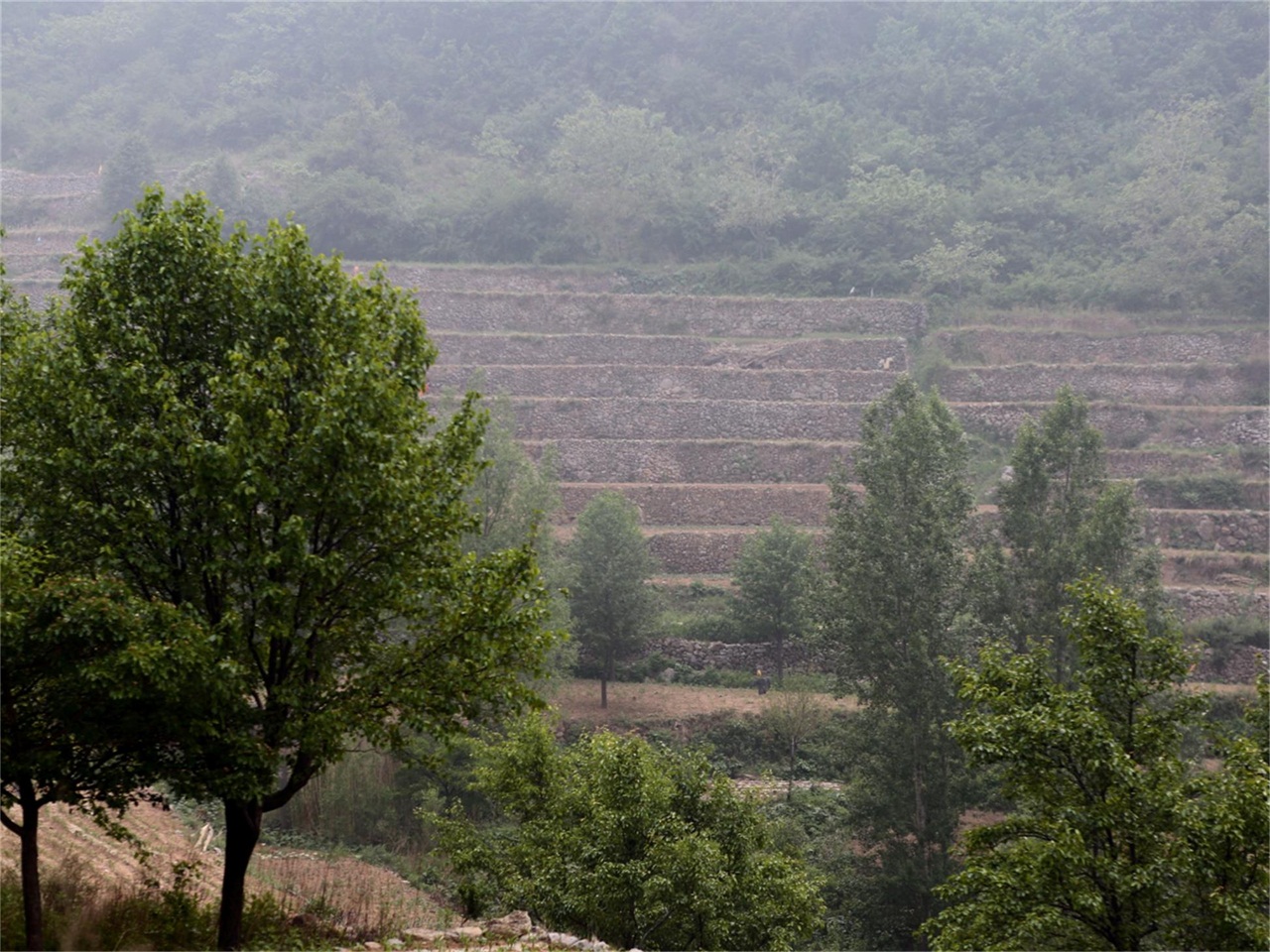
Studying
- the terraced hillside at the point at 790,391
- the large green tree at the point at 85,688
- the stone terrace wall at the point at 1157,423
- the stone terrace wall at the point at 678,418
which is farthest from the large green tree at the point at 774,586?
the large green tree at the point at 85,688

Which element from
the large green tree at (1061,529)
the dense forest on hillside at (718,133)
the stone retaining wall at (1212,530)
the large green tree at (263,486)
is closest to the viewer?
the large green tree at (263,486)

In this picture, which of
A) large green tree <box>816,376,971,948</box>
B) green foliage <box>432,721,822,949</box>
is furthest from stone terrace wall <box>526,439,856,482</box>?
green foliage <box>432,721,822,949</box>

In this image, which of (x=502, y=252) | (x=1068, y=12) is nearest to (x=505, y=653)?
(x=502, y=252)

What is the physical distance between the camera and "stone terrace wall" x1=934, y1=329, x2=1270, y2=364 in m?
54.4

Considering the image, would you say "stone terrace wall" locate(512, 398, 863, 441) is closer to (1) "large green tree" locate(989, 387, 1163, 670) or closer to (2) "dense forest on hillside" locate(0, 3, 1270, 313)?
(2) "dense forest on hillside" locate(0, 3, 1270, 313)

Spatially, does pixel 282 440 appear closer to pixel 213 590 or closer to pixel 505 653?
pixel 213 590

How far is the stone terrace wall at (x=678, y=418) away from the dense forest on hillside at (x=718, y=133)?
14681 mm

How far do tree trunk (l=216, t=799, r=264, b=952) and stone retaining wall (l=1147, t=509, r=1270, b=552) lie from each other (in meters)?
40.6

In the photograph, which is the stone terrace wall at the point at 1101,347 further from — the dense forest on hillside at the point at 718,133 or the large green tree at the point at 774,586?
the large green tree at the point at 774,586

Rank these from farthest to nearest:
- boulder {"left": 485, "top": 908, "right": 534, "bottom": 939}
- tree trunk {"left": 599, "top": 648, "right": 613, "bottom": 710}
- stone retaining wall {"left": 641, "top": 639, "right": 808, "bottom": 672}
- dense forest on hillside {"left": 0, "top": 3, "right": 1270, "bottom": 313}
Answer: dense forest on hillside {"left": 0, "top": 3, "right": 1270, "bottom": 313}, stone retaining wall {"left": 641, "top": 639, "right": 808, "bottom": 672}, tree trunk {"left": 599, "top": 648, "right": 613, "bottom": 710}, boulder {"left": 485, "top": 908, "right": 534, "bottom": 939}

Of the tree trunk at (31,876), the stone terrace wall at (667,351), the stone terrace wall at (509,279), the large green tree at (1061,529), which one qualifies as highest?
the stone terrace wall at (509,279)

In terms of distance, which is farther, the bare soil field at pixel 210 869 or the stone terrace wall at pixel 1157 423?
the stone terrace wall at pixel 1157 423

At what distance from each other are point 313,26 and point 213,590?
357 feet

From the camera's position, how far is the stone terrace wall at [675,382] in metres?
55.4
